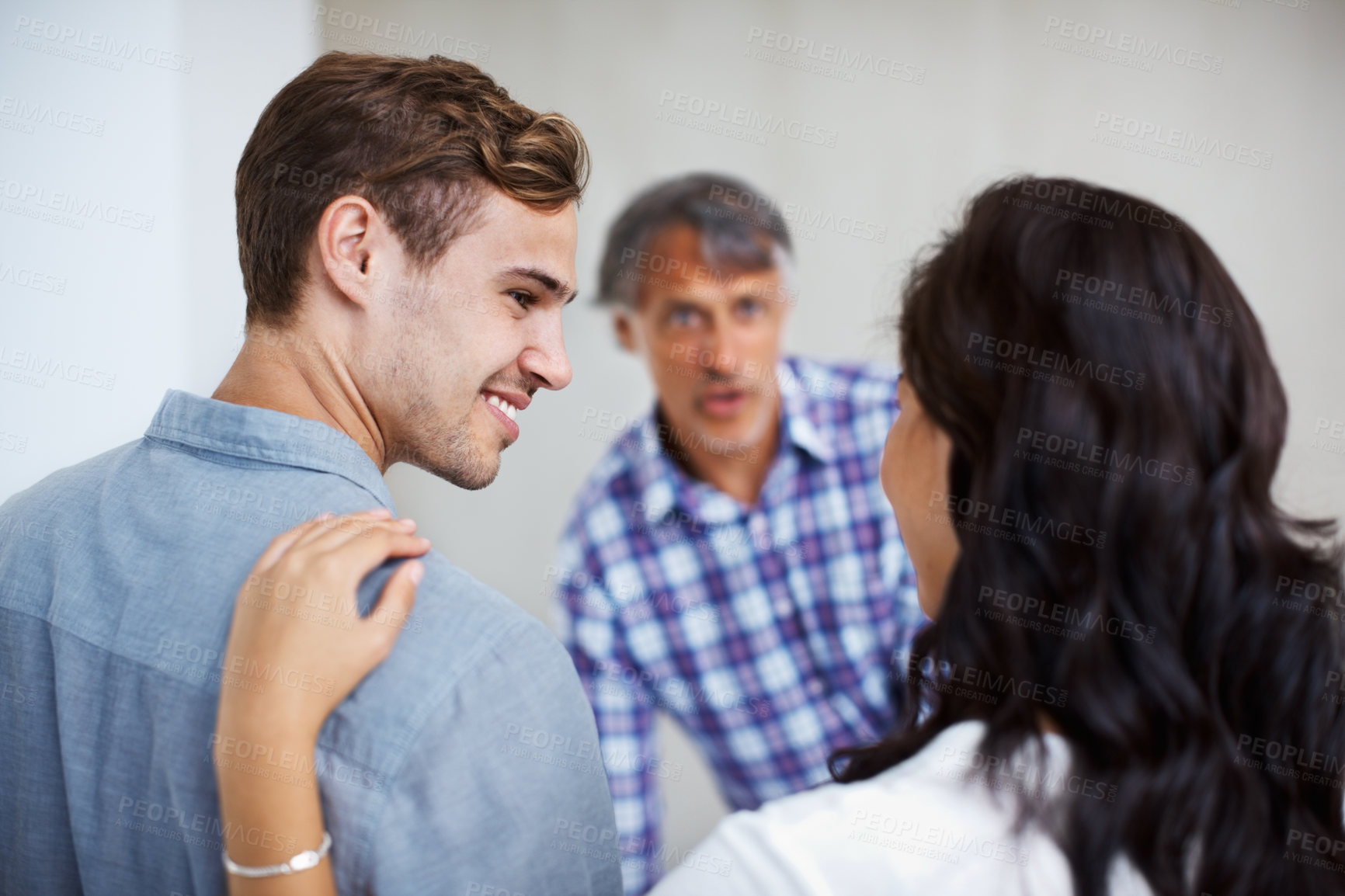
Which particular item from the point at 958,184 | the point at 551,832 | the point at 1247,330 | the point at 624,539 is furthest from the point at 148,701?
the point at 958,184

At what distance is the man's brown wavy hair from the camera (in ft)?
2.92

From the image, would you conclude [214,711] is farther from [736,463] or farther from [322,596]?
[736,463]

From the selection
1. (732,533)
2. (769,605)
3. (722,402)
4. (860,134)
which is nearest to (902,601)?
(769,605)

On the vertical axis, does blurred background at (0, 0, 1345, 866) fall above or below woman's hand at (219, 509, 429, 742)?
above

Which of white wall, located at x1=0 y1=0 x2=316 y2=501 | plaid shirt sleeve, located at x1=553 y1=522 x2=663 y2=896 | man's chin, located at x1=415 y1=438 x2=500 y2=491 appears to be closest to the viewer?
man's chin, located at x1=415 y1=438 x2=500 y2=491

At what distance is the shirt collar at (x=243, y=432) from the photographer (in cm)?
78

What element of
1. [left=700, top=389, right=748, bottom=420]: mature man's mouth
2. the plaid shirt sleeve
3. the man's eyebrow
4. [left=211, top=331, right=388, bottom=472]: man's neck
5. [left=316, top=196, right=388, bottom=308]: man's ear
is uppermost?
[left=316, top=196, right=388, bottom=308]: man's ear

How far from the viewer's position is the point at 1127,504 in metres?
0.68

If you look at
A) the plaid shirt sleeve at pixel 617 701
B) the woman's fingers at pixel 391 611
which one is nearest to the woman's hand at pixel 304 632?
the woman's fingers at pixel 391 611

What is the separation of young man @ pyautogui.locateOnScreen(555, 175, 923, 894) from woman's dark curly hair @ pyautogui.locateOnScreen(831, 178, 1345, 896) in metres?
1.33

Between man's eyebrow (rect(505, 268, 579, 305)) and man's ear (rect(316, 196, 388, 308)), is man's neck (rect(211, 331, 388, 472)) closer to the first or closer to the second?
man's ear (rect(316, 196, 388, 308))

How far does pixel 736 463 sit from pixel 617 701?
2.02ft

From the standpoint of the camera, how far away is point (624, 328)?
2195 mm

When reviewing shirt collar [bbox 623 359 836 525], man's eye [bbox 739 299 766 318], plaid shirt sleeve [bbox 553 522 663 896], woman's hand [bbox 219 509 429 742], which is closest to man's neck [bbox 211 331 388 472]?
woman's hand [bbox 219 509 429 742]
